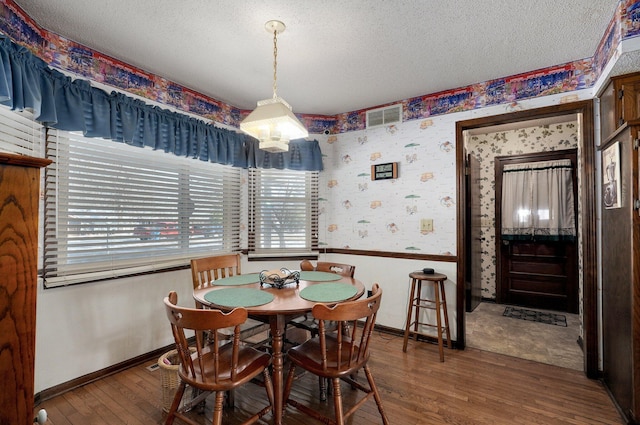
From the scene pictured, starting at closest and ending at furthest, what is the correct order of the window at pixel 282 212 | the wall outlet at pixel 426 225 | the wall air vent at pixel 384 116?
the wall outlet at pixel 426 225 < the wall air vent at pixel 384 116 < the window at pixel 282 212

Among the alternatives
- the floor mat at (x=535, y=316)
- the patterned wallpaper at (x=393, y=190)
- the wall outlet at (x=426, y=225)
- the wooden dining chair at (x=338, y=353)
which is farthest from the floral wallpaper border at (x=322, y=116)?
the floor mat at (x=535, y=316)

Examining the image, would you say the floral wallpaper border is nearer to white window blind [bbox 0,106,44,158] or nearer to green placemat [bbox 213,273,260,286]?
white window blind [bbox 0,106,44,158]

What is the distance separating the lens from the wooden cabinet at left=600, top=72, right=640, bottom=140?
185 centimetres

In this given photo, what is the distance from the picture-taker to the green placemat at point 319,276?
241cm

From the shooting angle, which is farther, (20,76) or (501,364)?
(501,364)

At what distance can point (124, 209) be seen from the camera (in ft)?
8.29

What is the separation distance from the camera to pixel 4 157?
33.2 inches

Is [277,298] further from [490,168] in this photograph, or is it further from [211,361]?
[490,168]

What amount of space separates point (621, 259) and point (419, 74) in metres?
2.02

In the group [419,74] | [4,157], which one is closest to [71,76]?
[4,157]

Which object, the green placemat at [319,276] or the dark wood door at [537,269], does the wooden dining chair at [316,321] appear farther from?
the dark wood door at [537,269]

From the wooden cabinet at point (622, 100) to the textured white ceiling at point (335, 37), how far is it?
41 cm

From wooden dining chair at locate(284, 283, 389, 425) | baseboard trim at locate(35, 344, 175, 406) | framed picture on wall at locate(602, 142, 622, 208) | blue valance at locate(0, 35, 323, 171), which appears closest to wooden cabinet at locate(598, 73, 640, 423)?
framed picture on wall at locate(602, 142, 622, 208)

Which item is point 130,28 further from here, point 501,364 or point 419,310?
point 501,364
